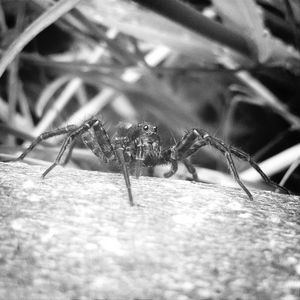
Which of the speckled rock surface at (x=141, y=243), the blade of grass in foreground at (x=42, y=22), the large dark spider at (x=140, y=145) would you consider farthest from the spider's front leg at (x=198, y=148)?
the blade of grass in foreground at (x=42, y=22)

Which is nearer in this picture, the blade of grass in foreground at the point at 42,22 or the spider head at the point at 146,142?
the blade of grass in foreground at the point at 42,22

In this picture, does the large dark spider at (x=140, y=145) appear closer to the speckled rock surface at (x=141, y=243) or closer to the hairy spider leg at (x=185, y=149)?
the hairy spider leg at (x=185, y=149)

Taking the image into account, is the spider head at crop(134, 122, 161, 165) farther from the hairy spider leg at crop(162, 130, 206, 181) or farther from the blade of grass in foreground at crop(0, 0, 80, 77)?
the blade of grass in foreground at crop(0, 0, 80, 77)

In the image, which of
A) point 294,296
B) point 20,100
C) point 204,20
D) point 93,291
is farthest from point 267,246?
point 20,100

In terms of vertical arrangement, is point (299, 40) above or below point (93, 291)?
above

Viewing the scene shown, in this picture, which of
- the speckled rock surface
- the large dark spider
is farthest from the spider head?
the speckled rock surface

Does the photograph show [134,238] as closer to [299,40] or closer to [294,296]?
[294,296]
